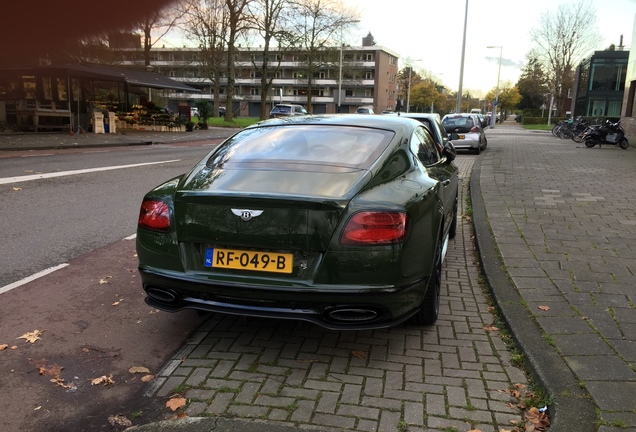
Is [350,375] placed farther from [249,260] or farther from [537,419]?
[537,419]

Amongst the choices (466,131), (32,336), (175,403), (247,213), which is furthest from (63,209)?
(466,131)

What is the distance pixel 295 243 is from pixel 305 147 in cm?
122

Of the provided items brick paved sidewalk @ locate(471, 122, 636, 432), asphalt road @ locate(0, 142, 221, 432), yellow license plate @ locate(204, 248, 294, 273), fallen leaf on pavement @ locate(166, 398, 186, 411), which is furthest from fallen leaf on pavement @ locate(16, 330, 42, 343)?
brick paved sidewalk @ locate(471, 122, 636, 432)

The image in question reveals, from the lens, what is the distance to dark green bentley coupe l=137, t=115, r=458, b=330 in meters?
3.11

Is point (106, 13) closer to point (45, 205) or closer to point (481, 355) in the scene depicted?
point (481, 355)

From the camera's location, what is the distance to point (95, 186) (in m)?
9.63

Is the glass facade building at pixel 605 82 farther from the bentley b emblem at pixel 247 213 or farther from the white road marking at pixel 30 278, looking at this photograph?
the bentley b emblem at pixel 247 213

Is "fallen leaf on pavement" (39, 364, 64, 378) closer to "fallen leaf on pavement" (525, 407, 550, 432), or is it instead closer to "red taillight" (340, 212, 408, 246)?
"red taillight" (340, 212, 408, 246)

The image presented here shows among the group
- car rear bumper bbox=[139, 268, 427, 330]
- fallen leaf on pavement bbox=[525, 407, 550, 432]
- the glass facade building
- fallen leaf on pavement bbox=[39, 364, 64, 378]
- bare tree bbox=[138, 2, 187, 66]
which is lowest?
fallen leaf on pavement bbox=[39, 364, 64, 378]

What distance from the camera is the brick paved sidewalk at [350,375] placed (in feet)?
9.26

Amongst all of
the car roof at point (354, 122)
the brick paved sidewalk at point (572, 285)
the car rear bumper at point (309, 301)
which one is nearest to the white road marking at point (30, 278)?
the car rear bumper at point (309, 301)

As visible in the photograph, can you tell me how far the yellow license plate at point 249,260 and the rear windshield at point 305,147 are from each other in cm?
77

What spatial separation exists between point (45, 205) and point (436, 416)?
695 centimetres

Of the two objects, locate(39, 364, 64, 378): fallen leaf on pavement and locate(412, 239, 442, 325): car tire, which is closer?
locate(39, 364, 64, 378): fallen leaf on pavement
